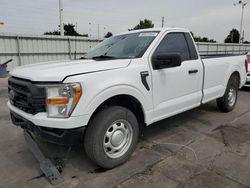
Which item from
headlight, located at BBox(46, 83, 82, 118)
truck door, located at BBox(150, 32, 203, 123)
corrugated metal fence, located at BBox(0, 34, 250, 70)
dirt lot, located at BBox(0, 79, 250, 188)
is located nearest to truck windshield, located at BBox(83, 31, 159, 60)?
truck door, located at BBox(150, 32, 203, 123)

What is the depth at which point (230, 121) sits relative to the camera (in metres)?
4.74

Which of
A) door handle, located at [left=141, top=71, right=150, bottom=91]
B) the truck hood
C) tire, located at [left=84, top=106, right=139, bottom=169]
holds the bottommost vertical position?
tire, located at [left=84, top=106, right=139, bottom=169]

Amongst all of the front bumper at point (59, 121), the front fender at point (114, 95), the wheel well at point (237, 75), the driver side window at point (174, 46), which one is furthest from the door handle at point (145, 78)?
the wheel well at point (237, 75)

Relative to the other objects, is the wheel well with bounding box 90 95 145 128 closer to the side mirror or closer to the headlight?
the headlight

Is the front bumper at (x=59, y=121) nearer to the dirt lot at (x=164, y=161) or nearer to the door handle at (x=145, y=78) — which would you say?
the dirt lot at (x=164, y=161)

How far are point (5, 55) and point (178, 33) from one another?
12.7 m

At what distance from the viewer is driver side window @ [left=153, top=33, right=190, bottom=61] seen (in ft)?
11.4

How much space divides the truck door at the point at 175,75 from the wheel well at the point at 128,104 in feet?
0.70

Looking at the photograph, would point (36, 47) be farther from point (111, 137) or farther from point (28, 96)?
point (111, 137)

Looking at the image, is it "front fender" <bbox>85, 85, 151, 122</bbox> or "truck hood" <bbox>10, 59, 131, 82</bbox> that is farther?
"front fender" <bbox>85, 85, 151, 122</bbox>

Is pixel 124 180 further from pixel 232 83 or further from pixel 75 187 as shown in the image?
pixel 232 83

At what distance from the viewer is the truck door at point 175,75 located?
10.4 feet

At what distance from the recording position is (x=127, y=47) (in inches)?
138

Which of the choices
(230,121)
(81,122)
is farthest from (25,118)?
(230,121)
